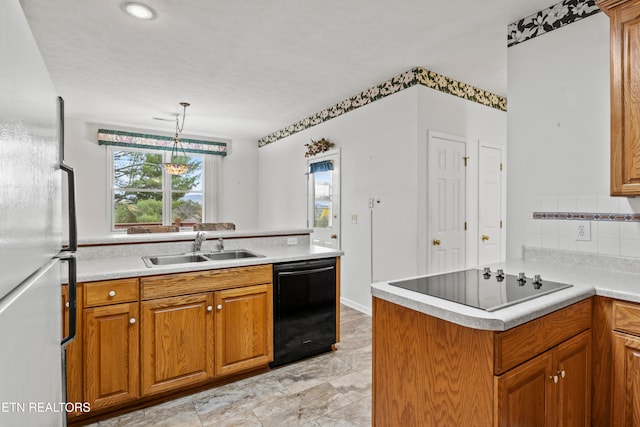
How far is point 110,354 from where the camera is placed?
196cm

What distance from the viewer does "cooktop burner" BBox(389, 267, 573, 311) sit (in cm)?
132

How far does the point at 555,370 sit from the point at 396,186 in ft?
7.89

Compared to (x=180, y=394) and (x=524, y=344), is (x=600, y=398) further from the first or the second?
(x=180, y=394)

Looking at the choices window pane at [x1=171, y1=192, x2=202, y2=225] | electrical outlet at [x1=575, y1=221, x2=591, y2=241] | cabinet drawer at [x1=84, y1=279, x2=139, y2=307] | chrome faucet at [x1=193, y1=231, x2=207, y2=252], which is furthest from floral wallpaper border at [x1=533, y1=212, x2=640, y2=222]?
window pane at [x1=171, y1=192, x2=202, y2=225]

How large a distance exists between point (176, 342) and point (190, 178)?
4660mm

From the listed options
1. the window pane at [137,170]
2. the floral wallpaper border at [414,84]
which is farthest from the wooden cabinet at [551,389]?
the window pane at [137,170]

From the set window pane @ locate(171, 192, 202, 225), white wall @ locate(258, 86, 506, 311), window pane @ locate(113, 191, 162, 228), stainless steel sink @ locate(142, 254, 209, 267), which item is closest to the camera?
stainless steel sink @ locate(142, 254, 209, 267)

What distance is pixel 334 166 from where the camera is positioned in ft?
15.0

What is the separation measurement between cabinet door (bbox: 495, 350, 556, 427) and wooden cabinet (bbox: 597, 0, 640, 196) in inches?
41.4

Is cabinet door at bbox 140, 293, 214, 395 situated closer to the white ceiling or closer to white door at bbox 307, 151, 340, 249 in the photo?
the white ceiling

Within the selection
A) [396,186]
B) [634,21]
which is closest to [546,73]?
[634,21]

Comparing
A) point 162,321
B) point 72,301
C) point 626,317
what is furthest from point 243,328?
point 626,317

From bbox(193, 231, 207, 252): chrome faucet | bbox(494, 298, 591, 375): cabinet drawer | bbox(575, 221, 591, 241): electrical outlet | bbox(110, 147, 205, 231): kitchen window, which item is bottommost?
bbox(494, 298, 591, 375): cabinet drawer

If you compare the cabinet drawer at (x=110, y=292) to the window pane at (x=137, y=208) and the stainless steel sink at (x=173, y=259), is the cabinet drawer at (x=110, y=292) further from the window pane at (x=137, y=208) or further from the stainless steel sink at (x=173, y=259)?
the window pane at (x=137, y=208)
